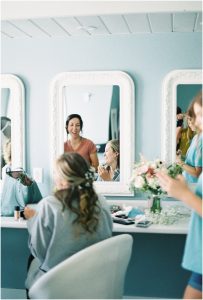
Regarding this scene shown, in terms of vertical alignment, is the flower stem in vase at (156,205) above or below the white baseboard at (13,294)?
above

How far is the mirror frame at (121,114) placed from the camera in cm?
280

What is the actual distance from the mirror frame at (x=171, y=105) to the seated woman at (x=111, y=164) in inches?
12.5

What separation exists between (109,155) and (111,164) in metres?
0.07

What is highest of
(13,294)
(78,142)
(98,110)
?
(98,110)

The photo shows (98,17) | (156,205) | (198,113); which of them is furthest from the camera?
(156,205)

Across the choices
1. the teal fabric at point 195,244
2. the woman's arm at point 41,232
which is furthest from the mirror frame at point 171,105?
the woman's arm at point 41,232

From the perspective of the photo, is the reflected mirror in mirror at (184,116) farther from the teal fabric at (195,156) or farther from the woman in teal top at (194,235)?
the woman in teal top at (194,235)

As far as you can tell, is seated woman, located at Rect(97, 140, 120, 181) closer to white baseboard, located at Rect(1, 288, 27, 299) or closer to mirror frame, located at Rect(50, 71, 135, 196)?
mirror frame, located at Rect(50, 71, 135, 196)

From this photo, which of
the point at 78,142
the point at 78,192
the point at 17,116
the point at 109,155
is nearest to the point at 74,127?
the point at 78,142

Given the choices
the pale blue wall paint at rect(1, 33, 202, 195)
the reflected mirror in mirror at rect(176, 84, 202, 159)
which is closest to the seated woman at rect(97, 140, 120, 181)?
the pale blue wall paint at rect(1, 33, 202, 195)

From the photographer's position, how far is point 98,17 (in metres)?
2.43

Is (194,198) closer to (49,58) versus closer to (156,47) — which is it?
(156,47)

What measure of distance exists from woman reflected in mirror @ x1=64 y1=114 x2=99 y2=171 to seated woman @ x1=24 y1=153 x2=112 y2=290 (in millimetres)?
975

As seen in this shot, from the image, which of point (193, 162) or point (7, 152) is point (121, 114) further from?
point (7, 152)
